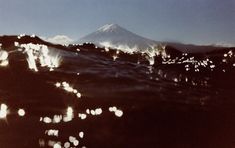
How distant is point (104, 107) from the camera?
36.3 m

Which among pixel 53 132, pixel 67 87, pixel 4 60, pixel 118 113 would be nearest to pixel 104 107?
pixel 118 113

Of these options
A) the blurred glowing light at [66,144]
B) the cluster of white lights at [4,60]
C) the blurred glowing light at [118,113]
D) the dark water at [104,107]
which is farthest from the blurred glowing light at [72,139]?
the cluster of white lights at [4,60]

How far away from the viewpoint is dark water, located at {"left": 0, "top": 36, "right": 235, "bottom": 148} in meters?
31.7

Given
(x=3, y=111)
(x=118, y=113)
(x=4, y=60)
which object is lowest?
(x=118, y=113)

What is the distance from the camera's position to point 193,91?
143ft

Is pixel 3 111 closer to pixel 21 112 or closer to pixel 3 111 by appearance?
pixel 3 111

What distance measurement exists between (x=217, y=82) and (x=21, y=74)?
2294cm

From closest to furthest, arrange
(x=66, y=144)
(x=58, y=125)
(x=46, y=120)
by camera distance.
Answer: (x=66, y=144) < (x=46, y=120) < (x=58, y=125)

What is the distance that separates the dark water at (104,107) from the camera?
Result: 31.7 meters

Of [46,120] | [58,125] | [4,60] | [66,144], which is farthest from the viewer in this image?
[4,60]

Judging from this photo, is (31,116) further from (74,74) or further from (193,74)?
(193,74)

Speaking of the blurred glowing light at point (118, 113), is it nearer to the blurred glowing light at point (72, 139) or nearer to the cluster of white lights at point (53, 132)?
the blurred glowing light at point (72, 139)

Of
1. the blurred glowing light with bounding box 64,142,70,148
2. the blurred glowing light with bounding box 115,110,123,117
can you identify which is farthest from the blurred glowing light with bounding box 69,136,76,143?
the blurred glowing light with bounding box 115,110,123,117

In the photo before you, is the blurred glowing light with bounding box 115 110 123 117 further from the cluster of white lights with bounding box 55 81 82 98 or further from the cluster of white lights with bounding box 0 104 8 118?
the cluster of white lights with bounding box 0 104 8 118
